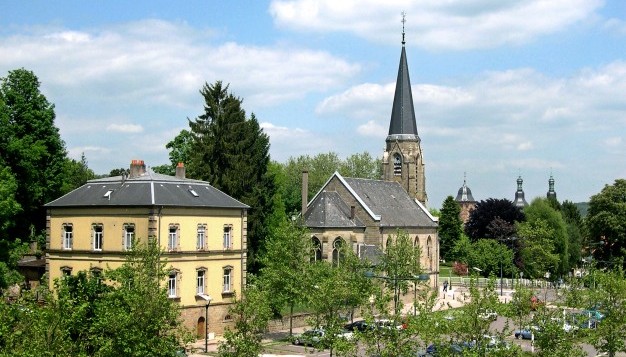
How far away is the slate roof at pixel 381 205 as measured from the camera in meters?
77.1

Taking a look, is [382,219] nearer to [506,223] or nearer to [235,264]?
[235,264]

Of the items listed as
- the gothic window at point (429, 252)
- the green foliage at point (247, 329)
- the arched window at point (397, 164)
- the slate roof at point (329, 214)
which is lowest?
the green foliage at point (247, 329)

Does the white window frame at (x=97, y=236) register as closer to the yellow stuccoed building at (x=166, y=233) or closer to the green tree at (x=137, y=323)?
the yellow stuccoed building at (x=166, y=233)

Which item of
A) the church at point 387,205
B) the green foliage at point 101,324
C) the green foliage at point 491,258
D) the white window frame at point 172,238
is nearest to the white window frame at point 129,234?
the white window frame at point 172,238

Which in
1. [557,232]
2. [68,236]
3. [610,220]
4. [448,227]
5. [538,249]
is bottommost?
[538,249]

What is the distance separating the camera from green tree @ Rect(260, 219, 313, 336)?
55562mm

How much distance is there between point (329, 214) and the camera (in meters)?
76.3

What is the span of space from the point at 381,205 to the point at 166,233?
34.7m

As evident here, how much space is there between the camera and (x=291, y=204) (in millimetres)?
105438

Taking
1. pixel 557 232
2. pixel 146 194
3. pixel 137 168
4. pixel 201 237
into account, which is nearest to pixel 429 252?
pixel 557 232

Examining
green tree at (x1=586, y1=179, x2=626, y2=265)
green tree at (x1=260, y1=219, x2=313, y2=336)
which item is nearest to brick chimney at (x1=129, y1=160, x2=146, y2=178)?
green tree at (x1=260, y1=219, x2=313, y2=336)

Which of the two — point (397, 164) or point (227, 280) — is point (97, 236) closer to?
point (227, 280)

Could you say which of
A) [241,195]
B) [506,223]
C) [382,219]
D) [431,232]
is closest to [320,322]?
[241,195]

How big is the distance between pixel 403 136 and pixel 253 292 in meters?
53.5
